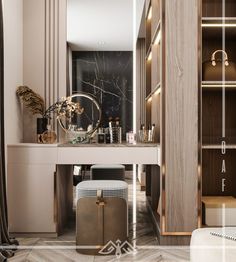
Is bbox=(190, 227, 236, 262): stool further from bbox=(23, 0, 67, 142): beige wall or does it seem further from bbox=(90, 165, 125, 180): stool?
bbox=(23, 0, 67, 142): beige wall

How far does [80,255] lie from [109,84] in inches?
57.1

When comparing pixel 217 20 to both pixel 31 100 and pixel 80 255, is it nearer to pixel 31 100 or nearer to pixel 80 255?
pixel 31 100

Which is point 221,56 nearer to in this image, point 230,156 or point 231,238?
point 230,156

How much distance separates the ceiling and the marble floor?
1.56 metres

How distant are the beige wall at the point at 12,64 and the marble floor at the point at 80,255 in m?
0.82

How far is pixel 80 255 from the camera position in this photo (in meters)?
2.45

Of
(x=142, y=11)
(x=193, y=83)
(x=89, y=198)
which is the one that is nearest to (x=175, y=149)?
(x=193, y=83)

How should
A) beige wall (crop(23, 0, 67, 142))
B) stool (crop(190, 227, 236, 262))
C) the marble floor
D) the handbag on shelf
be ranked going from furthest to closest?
beige wall (crop(23, 0, 67, 142)) → the handbag on shelf → the marble floor → stool (crop(190, 227, 236, 262))

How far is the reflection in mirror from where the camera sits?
3199 mm

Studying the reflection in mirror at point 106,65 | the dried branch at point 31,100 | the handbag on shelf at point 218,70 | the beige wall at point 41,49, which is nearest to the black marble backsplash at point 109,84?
the reflection in mirror at point 106,65

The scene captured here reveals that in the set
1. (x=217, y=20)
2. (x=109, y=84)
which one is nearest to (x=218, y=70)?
(x=217, y=20)

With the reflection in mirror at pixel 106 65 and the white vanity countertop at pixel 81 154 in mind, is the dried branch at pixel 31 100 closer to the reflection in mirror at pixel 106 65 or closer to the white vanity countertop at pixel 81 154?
Answer: the reflection in mirror at pixel 106 65

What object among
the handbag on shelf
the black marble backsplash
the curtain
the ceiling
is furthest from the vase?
the handbag on shelf

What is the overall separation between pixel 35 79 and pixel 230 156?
1.82 metres
